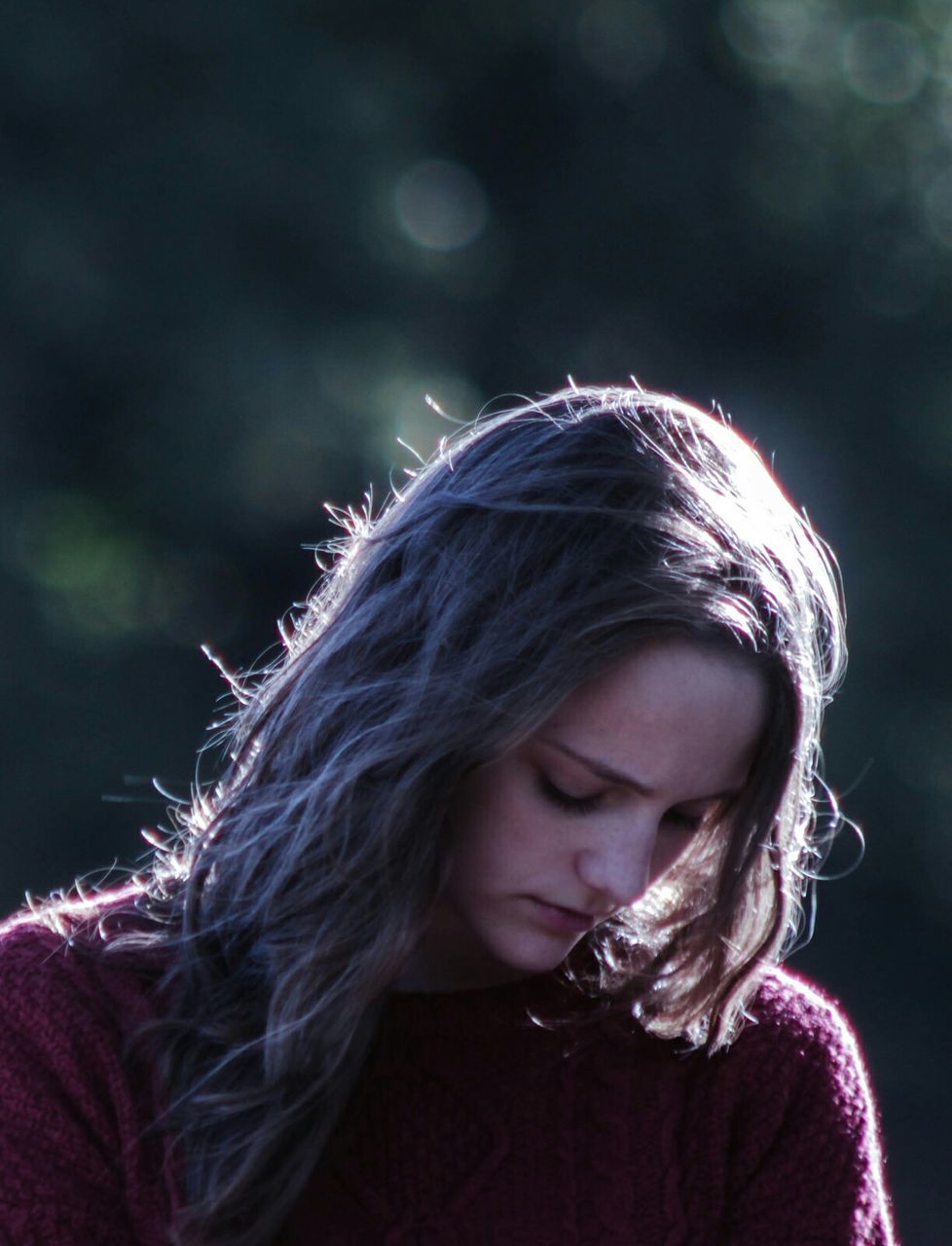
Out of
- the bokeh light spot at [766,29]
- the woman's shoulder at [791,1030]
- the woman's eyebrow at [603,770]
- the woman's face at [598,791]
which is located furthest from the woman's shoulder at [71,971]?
the bokeh light spot at [766,29]

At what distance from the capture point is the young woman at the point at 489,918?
1.20m

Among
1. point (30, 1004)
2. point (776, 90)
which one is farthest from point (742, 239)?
point (30, 1004)

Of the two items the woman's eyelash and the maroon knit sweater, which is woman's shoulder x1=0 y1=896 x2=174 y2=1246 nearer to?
the maroon knit sweater

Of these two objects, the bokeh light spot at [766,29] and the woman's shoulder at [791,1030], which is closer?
the woman's shoulder at [791,1030]

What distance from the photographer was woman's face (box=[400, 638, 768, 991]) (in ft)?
3.92

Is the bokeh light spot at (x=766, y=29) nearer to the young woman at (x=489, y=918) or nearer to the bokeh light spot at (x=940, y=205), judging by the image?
the bokeh light spot at (x=940, y=205)

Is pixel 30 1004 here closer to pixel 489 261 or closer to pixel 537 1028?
pixel 537 1028

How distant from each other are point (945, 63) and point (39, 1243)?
3202 millimetres

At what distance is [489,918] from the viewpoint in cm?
127

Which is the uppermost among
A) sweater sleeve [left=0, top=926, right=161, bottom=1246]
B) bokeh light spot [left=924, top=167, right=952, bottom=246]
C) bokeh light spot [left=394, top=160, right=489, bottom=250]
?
bokeh light spot [left=924, top=167, right=952, bottom=246]

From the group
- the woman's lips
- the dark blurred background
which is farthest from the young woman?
the dark blurred background

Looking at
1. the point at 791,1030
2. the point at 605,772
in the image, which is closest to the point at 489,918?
the point at 605,772

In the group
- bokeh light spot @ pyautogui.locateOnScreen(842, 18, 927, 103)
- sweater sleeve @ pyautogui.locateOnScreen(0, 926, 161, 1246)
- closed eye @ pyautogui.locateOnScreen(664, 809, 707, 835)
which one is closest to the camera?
sweater sleeve @ pyautogui.locateOnScreen(0, 926, 161, 1246)

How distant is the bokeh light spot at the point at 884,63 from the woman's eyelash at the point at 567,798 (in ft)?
9.07
